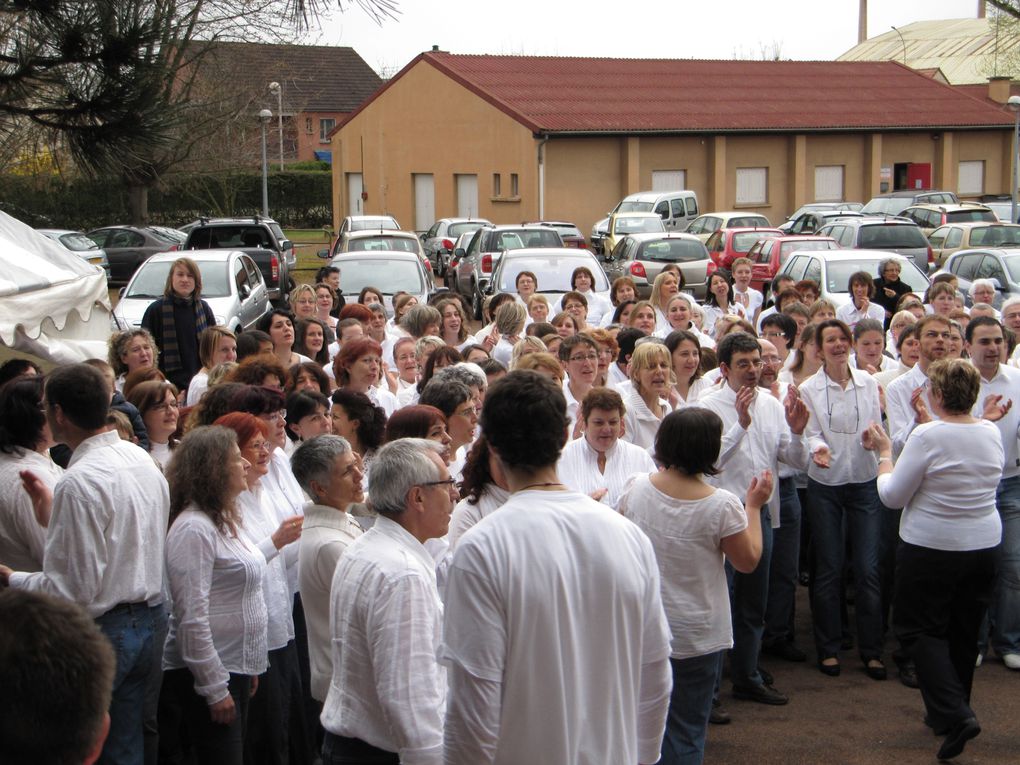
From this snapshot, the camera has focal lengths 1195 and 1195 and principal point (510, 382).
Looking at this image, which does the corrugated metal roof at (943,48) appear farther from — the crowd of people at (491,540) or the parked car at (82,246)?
the crowd of people at (491,540)

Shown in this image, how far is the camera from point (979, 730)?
6027 millimetres

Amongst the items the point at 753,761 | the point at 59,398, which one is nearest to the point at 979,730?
the point at 753,761

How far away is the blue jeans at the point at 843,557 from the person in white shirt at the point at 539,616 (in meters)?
4.28

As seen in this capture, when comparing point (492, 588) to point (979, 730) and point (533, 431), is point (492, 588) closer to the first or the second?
point (533, 431)

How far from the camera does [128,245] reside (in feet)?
112

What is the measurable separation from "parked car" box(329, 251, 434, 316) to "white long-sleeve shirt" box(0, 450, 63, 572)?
11779 millimetres

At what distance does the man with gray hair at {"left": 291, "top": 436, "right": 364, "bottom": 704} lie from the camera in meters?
4.45

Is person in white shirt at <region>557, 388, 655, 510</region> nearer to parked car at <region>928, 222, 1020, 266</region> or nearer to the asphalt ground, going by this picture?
the asphalt ground

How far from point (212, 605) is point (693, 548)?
6.54ft

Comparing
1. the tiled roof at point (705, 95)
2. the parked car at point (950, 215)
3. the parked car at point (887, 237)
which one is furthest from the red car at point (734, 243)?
the tiled roof at point (705, 95)

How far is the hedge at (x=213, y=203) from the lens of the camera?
4042 centimetres

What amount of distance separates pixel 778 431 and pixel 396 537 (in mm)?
3675

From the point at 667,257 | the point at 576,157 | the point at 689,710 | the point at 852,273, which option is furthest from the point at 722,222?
the point at 689,710

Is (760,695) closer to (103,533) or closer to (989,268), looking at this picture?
(103,533)
